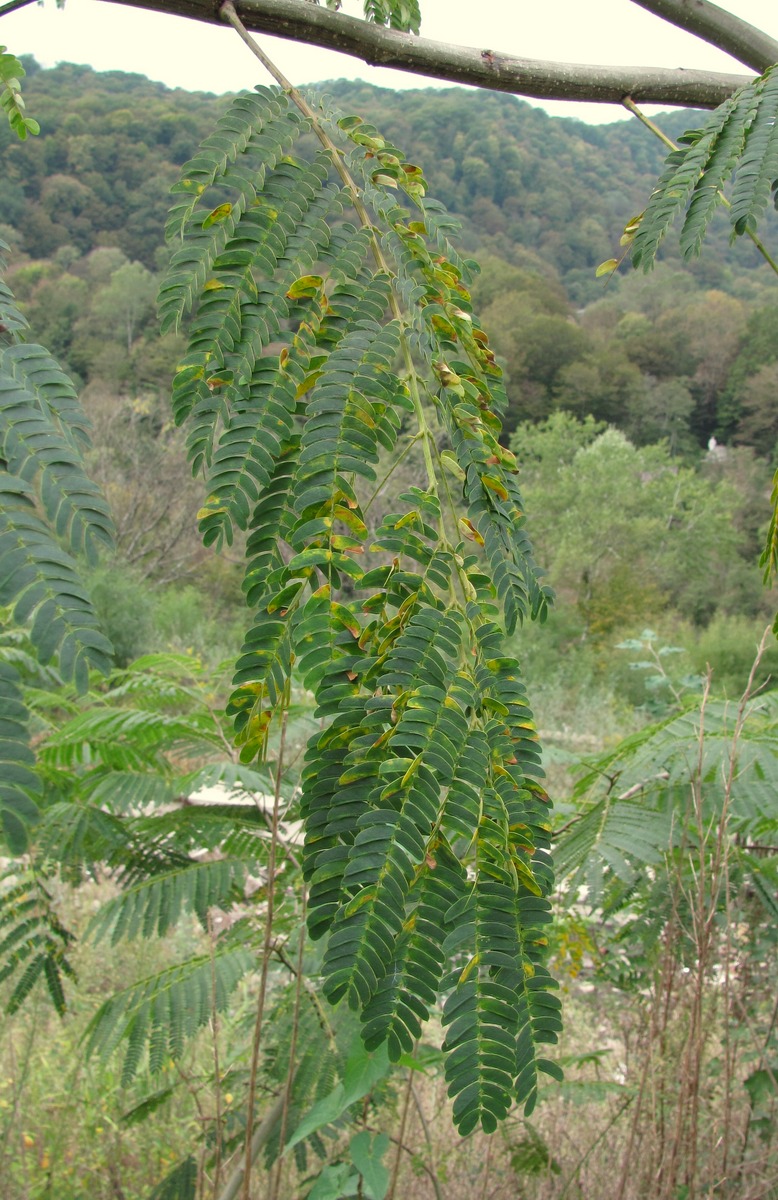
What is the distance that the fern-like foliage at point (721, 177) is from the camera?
3.16 ft

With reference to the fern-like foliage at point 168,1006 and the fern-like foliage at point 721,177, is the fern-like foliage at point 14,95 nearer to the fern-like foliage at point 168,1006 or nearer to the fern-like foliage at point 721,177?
the fern-like foliage at point 721,177

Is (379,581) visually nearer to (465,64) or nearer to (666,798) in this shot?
(465,64)

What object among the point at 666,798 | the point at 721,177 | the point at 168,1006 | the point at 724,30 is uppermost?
the point at 724,30

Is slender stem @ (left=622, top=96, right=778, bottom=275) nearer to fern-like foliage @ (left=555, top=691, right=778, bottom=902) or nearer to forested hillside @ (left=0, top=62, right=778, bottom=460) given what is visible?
fern-like foliage @ (left=555, top=691, right=778, bottom=902)

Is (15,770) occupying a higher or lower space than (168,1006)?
higher

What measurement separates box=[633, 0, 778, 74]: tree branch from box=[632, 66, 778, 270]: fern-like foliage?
0.20 m

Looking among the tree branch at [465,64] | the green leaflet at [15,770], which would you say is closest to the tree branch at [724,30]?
the tree branch at [465,64]

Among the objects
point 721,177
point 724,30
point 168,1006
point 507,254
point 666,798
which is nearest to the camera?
point 721,177

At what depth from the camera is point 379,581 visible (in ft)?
2.02

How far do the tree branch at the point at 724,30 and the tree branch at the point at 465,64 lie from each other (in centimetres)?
9

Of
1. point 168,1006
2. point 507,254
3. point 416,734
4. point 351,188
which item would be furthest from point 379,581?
point 507,254

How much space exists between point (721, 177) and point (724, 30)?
1.14 ft

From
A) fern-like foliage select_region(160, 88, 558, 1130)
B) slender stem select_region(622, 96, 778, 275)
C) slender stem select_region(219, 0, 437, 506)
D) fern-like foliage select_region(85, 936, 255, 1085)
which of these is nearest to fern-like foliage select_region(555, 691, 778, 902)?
fern-like foliage select_region(85, 936, 255, 1085)

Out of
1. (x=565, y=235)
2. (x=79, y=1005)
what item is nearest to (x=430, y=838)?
(x=79, y=1005)
